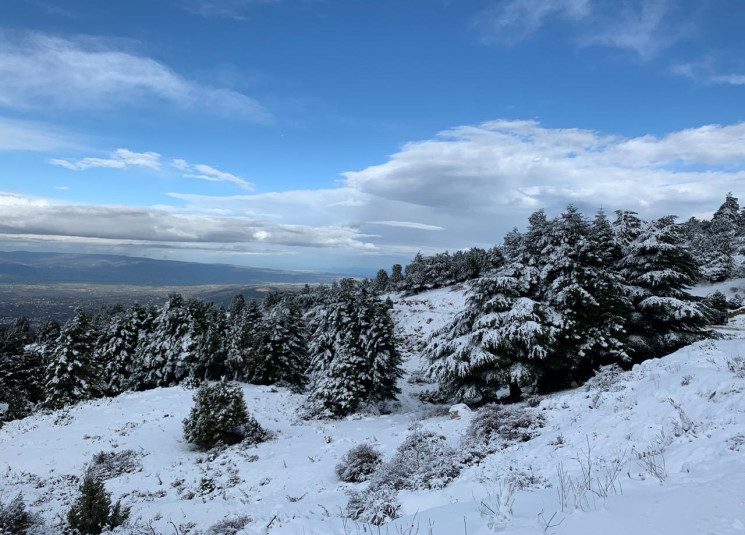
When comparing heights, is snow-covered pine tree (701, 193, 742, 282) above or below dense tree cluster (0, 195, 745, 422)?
above

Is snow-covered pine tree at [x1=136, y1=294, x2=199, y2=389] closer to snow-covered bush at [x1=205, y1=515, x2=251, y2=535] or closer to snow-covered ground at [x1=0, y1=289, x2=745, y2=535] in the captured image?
snow-covered ground at [x1=0, y1=289, x2=745, y2=535]

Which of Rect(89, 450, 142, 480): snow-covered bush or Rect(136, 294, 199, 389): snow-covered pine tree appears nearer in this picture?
Rect(89, 450, 142, 480): snow-covered bush

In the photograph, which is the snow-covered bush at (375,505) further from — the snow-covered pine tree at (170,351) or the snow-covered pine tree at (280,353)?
the snow-covered pine tree at (170,351)

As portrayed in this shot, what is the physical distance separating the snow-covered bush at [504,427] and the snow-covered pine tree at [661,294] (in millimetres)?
11037

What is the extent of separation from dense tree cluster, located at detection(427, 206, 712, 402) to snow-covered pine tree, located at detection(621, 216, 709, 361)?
47 millimetres

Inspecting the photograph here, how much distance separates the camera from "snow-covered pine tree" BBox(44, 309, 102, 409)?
34.7 m

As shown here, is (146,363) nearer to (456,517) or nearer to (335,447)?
(335,447)

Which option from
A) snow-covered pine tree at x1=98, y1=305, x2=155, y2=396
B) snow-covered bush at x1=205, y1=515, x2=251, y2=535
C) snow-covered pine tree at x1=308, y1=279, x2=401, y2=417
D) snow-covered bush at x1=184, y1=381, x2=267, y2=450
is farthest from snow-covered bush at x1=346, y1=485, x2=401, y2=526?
snow-covered pine tree at x1=98, y1=305, x2=155, y2=396

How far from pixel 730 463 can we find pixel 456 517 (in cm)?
431

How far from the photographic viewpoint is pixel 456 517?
624cm

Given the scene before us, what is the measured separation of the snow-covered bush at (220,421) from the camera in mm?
20250

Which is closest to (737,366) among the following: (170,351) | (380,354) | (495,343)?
(495,343)

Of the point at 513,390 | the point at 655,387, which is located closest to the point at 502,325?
the point at 513,390

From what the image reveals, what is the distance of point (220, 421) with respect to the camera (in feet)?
67.1
